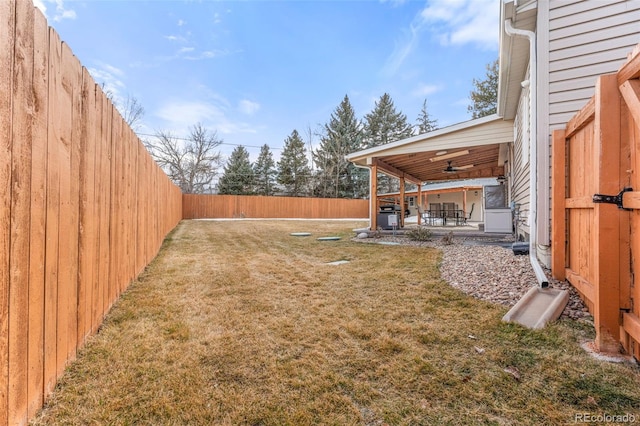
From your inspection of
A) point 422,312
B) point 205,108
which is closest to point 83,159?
point 422,312

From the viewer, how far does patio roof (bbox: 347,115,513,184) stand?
20.5 feet

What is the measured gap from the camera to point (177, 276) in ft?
11.4

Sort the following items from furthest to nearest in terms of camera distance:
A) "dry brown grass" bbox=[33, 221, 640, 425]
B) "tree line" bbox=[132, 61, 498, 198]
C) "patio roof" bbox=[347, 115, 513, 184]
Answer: "tree line" bbox=[132, 61, 498, 198] < "patio roof" bbox=[347, 115, 513, 184] < "dry brown grass" bbox=[33, 221, 640, 425]

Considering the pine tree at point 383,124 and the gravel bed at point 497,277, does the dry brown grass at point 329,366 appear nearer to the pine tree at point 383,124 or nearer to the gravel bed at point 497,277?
the gravel bed at point 497,277

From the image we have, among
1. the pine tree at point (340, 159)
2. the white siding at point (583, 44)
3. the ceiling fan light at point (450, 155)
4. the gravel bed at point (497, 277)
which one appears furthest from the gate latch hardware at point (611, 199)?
the pine tree at point (340, 159)

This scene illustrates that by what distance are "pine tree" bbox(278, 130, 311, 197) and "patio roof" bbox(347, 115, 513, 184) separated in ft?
55.9

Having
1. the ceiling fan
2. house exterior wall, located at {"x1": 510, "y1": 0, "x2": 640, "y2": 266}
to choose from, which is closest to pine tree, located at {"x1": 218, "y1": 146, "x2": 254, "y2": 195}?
the ceiling fan

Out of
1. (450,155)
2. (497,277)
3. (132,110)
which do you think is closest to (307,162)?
(132,110)

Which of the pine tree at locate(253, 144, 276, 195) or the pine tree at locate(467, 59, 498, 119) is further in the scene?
the pine tree at locate(253, 144, 276, 195)

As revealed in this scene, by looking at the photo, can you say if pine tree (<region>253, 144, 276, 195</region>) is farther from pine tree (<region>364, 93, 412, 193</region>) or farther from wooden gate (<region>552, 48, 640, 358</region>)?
wooden gate (<region>552, 48, 640, 358</region>)

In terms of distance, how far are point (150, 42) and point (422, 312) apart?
49.3 feet

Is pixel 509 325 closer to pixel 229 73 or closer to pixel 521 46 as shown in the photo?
pixel 521 46

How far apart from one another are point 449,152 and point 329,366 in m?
7.23

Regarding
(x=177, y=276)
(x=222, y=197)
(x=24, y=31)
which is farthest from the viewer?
(x=222, y=197)
